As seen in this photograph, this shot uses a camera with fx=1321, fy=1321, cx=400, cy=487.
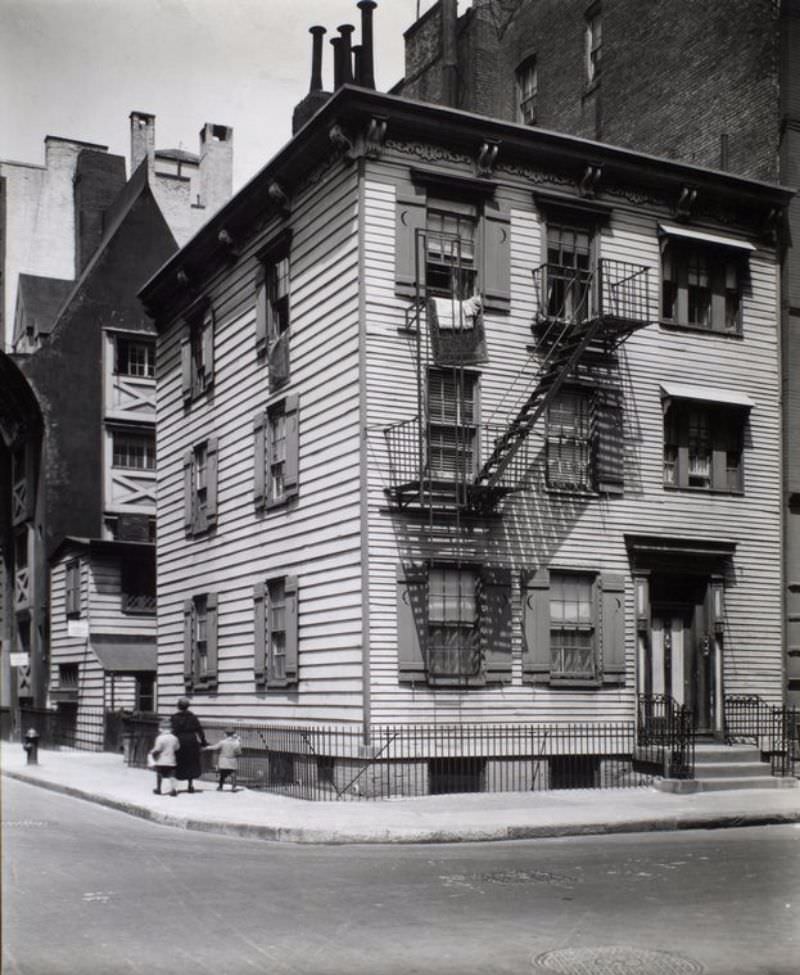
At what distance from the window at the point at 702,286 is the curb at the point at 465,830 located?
10451mm

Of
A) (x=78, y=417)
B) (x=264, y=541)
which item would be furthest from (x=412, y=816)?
(x=78, y=417)

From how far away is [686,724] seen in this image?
23578 millimetres

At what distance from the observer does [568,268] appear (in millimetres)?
23953

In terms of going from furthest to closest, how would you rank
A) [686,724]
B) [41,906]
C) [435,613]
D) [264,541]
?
1. [264,541]
2. [686,724]
3. [435,613]
4. [41,906]

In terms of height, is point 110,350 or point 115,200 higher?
point 115,200

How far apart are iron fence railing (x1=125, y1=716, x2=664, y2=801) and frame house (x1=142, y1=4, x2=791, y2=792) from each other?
89mm

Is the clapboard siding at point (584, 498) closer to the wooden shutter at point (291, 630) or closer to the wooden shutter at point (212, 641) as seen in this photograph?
the wooden shutter at point (291, 630)

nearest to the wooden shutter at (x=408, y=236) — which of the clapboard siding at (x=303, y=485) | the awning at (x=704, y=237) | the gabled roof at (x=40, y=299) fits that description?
the clapboard siding at (x=303, y=485)

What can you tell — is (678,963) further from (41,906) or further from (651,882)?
(41,906)

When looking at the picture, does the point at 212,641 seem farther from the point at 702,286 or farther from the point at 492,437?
the point at 702,286

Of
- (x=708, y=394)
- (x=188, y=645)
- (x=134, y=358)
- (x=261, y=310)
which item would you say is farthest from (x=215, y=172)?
(x=708, y=394)

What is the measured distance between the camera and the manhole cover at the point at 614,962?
28.2 ft

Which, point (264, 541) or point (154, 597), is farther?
point (154, 597)

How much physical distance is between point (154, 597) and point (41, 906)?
26.2 metres
